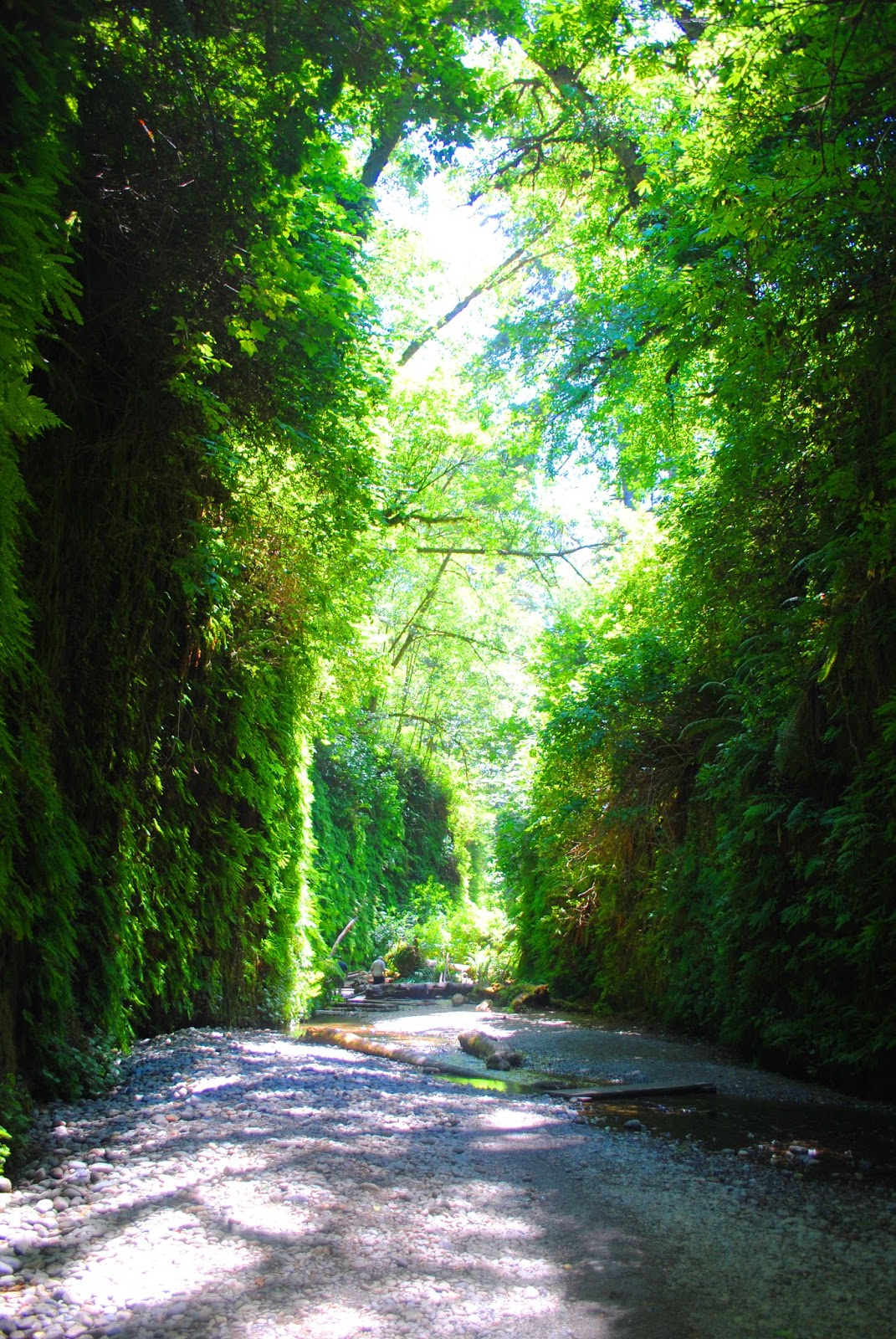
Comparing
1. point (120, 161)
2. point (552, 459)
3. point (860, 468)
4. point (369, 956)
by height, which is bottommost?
point (369, 956)

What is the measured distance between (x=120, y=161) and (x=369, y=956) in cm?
1674

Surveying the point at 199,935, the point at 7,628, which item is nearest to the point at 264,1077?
the point at 199,935

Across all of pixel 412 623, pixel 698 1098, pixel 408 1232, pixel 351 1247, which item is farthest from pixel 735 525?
pixel 412 623

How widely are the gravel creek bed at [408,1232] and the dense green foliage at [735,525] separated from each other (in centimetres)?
252

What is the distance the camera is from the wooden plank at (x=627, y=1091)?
6.11m

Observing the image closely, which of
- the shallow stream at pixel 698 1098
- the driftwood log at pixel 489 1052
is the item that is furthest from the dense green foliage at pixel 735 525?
the driftwood log at pixel 489 1052

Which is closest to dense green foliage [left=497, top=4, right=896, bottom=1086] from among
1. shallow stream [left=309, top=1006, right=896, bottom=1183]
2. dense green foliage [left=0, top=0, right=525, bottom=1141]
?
shallow stream [left=309, top=1006, right=896, bottom=1183]

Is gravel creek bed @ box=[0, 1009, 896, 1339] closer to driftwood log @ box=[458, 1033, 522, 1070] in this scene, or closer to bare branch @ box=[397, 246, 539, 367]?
driftwood log @ box=[458, 1033, 522, 1070]

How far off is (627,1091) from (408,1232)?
3.52m

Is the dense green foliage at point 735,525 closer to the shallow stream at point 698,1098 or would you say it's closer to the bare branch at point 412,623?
the shallow stream at point 698,1098

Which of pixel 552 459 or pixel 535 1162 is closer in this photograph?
pixel 535 1162

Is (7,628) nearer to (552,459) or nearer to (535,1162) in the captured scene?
(535,1162)

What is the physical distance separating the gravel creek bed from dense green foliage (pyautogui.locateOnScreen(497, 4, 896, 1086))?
8.25ft

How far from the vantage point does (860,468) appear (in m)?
5.03
